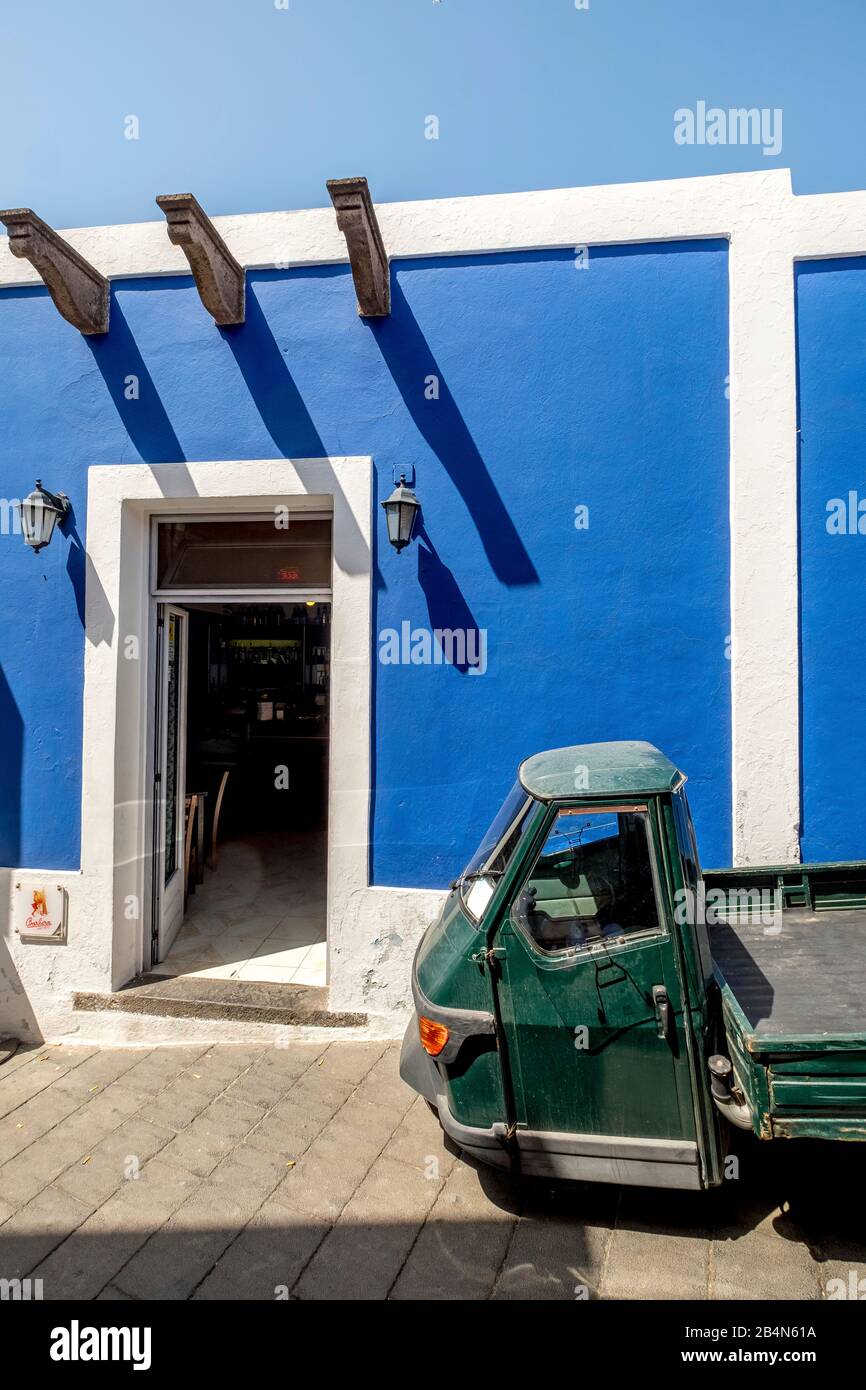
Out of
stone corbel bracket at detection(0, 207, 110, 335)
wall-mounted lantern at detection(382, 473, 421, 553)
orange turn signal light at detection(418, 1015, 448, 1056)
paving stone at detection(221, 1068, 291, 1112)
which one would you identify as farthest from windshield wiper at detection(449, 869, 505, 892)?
stone corbel bracket at detection(0, 207, 110, 335)

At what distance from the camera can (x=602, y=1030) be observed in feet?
9.75

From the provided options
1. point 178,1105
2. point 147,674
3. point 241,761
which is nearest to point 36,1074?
point 178,1105

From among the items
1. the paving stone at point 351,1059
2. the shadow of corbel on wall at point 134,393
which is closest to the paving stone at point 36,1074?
the paving stone at point 351,1059

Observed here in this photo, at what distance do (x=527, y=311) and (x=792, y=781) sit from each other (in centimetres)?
354

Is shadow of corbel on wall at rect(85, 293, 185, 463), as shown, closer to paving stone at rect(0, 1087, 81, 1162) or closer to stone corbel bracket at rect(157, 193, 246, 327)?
stone corbel bracket at rect(157, 193, 246, 327)

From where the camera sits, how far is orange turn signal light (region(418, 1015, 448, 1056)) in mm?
3186

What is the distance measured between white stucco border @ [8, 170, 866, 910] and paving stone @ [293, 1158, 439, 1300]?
68.6 inches

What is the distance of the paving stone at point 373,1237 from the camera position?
2883mm

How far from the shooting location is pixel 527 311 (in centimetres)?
493

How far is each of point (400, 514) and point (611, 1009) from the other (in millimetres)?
3144

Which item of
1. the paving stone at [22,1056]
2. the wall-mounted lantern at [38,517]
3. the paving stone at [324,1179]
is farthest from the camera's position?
the wall-mounted lantern at [38,517]

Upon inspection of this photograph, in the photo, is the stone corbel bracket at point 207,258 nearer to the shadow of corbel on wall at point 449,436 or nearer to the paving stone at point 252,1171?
the shadow of corbel on wall at point 449,436

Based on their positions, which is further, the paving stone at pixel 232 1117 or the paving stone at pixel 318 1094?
the paving stone at pixel 318 1094

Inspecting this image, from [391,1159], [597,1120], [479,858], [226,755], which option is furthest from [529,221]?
[226,755]
